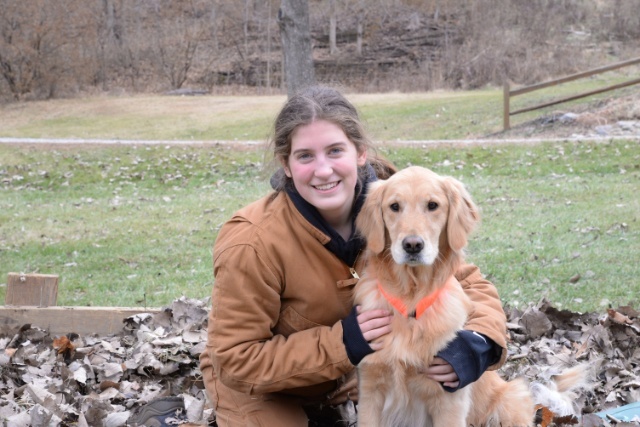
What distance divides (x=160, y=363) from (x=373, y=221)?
197 centimetres

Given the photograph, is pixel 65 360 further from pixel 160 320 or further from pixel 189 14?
pixel 189 14

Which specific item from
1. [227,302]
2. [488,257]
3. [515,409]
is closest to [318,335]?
[227,302]

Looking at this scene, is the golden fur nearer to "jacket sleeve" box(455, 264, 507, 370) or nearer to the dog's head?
the dog's head

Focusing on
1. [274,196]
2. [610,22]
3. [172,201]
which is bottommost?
[172,201]

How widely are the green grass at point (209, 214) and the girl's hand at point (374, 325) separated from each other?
107 centimetres

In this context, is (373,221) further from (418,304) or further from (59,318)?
(59,318)

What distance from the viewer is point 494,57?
30.4 meters

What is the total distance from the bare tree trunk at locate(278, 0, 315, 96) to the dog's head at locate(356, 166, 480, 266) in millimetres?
11157

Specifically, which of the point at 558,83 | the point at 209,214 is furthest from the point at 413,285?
the point at 558,83

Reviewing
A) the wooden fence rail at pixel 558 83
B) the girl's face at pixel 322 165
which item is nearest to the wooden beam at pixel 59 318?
the girl's face at pixel 322 165

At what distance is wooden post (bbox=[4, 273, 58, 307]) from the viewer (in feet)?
17.0

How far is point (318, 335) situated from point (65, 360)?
2125 mm

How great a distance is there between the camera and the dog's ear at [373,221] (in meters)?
3.29

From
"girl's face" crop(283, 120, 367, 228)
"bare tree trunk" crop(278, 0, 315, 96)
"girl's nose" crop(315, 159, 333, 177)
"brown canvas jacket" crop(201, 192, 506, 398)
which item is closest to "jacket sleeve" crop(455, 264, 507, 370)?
"brown canvas jacket" crop(201, 192, 506, 398)
